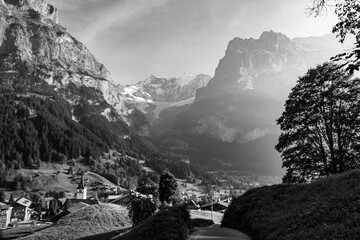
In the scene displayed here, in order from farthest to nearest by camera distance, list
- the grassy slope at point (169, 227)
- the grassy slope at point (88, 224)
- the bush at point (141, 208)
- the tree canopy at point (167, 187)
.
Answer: the tree canopy at point (167, 187) → the grassy slope at point (88, 224) → the bush at point (141, 208) → the grassy slope at point (169, 227)

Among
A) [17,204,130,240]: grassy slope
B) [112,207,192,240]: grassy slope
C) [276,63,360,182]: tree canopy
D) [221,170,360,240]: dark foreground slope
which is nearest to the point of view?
[221,170,360,240]: dark foreground slope

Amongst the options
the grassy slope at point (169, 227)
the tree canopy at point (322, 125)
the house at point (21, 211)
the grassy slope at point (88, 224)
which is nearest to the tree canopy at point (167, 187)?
the grassy slope at point (88, 224)

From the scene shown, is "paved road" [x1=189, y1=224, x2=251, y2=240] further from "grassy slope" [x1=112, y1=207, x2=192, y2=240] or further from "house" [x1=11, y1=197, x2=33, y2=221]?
"house" [x1=11, y1=197, x2=33, y2=221]

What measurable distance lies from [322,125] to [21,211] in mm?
126962

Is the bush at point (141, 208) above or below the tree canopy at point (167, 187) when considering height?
below

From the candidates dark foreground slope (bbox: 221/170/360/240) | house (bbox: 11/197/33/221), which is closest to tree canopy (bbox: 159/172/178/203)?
dark foreground slope (bbox: 221/170/360/240)

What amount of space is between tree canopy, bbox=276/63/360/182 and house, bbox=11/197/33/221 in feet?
390

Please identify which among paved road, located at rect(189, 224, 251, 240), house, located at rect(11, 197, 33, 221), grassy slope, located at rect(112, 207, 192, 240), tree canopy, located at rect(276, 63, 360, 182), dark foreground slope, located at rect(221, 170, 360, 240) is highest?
tree canopy, located at rect(276, 63, 360, 182)

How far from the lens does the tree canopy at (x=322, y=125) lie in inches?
1234

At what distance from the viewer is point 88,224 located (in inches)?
2229

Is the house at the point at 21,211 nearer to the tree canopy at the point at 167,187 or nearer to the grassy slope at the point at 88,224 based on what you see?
the tree canopy at the point at 167,187

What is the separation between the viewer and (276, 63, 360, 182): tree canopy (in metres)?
31.3

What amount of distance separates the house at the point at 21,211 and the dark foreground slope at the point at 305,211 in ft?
374

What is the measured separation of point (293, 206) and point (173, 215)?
10.1 m
